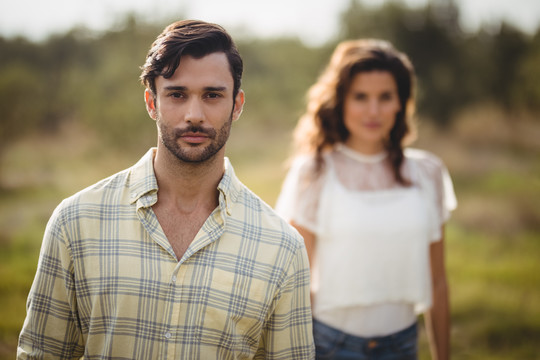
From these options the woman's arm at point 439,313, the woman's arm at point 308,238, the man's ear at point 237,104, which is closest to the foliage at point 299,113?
the woman's arm at point 439,313

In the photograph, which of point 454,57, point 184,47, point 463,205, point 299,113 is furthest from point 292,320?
point 454,57

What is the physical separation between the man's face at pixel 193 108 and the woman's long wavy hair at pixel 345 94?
39.8 inches

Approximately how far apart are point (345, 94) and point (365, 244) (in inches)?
34.7

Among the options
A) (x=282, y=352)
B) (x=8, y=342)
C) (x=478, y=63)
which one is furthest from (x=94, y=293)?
(x=478, y=63)

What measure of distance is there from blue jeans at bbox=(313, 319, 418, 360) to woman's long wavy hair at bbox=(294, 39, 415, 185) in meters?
0.85

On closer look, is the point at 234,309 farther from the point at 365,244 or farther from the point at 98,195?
the point at 365,244

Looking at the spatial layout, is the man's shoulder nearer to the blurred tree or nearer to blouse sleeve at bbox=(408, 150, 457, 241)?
blouse sleeve at bbox=(408, 150, 457, 241)

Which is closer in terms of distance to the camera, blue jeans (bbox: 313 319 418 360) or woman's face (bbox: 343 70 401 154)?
blue jeans (bbox: 313 319 418 360)

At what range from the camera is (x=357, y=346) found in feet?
7.50

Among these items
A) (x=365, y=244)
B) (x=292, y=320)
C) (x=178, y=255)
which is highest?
(x=178, y=255)

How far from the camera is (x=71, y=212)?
1.57 m

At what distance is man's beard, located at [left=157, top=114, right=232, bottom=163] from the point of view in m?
1.60

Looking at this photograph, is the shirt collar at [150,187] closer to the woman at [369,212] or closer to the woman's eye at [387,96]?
the woman at [369,212]

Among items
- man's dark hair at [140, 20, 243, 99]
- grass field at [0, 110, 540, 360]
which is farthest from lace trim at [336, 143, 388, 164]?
grass field at [0, 110, 540, 360]
